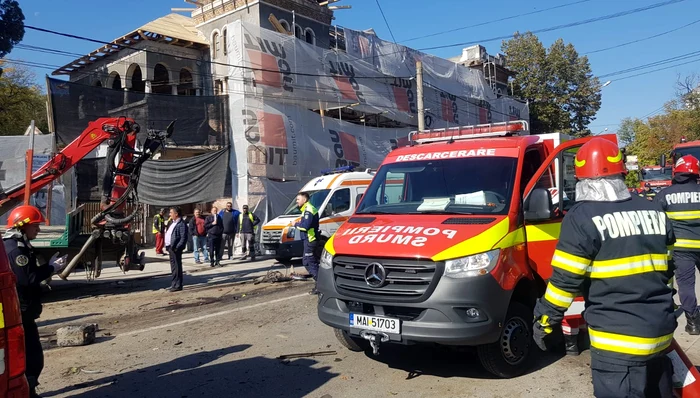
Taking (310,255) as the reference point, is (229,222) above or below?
above

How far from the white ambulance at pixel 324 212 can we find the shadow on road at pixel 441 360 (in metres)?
7.91

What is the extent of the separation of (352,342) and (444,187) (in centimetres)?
192

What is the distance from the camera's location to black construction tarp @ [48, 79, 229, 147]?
1566 centimetres

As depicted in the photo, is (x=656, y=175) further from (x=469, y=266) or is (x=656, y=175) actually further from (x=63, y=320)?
(x=63, y=320)

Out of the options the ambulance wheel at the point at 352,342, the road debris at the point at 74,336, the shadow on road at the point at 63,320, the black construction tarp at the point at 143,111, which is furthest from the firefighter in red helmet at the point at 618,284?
the black construction tarp at the point at 143,111

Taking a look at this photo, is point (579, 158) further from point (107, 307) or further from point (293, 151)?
point (293, 151)

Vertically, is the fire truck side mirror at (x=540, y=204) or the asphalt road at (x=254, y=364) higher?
the fire truck side mirror at (x=540, y=204)

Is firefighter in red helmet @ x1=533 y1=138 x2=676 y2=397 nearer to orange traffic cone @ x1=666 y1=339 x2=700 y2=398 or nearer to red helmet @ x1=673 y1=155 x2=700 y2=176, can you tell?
orange traffic cone @ x1=666 y1=339 x2=700 y2=398

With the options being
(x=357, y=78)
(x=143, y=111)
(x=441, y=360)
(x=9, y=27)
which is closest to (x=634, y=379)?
(x=441, y=360)

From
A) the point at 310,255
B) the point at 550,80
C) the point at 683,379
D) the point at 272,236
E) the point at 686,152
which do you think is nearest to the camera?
the point at 683,379

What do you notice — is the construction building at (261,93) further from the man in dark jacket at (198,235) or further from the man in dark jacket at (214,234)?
the man in dark jacket at (214,234)

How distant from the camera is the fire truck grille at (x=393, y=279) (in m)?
4.63

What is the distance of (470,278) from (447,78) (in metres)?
28.1

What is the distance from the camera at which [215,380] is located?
17.6ft
